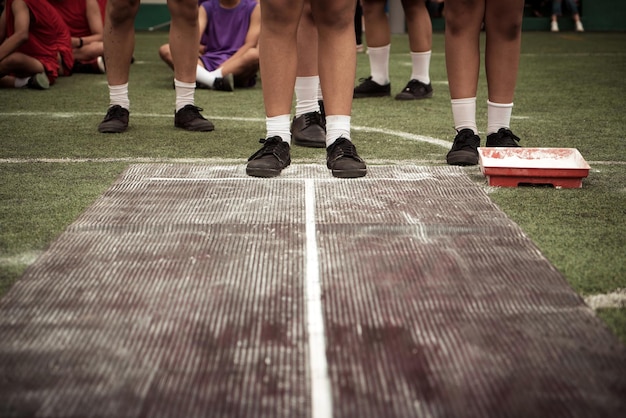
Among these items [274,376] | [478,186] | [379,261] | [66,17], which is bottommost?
[66,17]

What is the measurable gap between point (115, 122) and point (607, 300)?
308 centimetres

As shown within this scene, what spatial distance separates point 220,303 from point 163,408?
1.59ft

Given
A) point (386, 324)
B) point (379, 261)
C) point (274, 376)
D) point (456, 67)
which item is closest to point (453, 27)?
point (456, 67)

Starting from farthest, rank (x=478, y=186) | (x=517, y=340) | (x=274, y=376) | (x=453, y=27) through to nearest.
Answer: (x=453, y=27) < (x=478, y=186) < (x=517, y=340) < (x=274, y=376)

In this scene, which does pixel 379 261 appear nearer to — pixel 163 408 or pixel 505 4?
pixel 163 408

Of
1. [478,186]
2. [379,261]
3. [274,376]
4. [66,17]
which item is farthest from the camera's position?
[66,17]

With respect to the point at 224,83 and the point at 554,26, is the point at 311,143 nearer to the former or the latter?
the point at 224,83

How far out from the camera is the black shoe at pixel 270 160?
3203 millimetres

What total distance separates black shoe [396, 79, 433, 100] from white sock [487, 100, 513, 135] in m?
2.09

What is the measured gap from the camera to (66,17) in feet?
26.4

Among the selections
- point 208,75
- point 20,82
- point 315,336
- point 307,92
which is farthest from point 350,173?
point 20,82

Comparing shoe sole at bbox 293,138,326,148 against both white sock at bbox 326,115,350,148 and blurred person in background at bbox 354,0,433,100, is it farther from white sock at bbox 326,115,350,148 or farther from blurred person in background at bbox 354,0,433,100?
blurred person in background at bbox 354,0,433,100

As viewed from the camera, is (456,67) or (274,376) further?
(456,67)

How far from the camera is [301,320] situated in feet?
5.87
